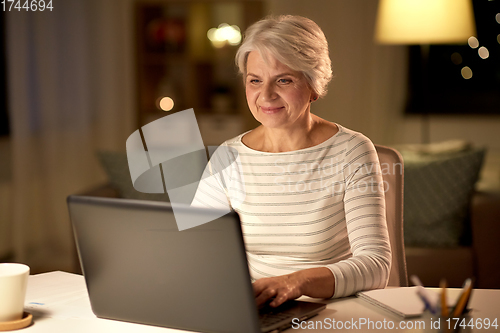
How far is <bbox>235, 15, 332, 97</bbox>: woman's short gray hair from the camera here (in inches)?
48.7

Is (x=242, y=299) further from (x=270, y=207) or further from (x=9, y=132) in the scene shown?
(x=9, y=132)

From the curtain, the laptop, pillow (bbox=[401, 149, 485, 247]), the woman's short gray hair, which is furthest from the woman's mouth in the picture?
the curtain

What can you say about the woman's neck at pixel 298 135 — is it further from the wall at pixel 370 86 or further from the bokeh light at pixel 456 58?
the bokeh light at pixel 456 58

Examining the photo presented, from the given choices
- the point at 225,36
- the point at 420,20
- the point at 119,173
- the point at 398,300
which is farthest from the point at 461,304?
the point at 225,36

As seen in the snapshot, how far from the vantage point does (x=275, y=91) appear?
128cm

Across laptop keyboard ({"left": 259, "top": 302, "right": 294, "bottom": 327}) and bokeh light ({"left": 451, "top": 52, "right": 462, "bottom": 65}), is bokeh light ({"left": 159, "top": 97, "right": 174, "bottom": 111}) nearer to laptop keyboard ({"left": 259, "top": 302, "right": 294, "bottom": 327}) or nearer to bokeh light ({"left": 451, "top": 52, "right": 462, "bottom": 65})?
bokeh light ({"left": 451, "top": 52, "right": 462, "bottom": 65})

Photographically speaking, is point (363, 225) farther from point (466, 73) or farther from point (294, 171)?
point (466, 73)

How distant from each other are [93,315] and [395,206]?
0.76 meters

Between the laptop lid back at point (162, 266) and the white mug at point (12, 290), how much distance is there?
0.09m

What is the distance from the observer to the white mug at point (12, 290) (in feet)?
2.57

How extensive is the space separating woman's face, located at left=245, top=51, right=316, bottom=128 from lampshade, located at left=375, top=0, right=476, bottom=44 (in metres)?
1.47

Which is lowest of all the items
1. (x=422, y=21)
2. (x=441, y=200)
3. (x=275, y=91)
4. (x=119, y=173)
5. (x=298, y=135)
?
(x=441, y=200)

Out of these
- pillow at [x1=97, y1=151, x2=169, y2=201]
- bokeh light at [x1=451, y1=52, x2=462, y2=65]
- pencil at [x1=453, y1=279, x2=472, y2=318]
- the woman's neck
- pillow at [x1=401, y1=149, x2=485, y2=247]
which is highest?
bokeh light at [x1=451, y1=52, x2=462, y2=65]

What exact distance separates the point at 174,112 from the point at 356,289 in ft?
10.0
